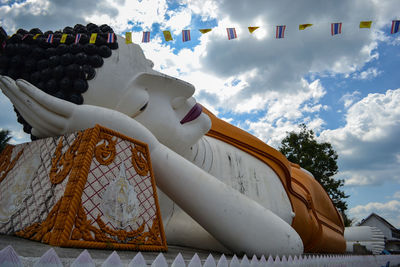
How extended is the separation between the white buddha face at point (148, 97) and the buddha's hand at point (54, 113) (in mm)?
346

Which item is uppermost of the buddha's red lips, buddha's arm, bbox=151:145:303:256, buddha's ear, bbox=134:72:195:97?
buddha's ear, bbox=134:72:195:97

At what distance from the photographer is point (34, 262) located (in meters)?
0.76

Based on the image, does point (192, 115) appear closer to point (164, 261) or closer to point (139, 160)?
point (139, 160)

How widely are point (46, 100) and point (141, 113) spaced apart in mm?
685

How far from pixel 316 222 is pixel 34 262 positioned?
334 cm

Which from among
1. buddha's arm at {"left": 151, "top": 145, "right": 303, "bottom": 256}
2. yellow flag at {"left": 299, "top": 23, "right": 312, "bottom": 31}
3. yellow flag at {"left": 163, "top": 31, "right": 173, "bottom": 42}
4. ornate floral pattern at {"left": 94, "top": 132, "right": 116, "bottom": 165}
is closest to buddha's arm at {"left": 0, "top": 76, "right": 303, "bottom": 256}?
buddha's arm at {"left": 151, "top": 145, "right": 303, "bottom": 256}

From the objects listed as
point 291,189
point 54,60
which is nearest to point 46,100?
point 54,60

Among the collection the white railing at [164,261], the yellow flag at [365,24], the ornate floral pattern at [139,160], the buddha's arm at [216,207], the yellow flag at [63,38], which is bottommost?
the white railing at [164,261]

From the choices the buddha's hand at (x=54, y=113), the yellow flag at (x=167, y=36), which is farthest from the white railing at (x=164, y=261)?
the yellow flag at (x=167, y=36)

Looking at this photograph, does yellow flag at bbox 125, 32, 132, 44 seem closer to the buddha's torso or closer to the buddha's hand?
the buddha's hand

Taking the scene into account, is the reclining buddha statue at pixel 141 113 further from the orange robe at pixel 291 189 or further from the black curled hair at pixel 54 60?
the orange robe at pixel 291 189

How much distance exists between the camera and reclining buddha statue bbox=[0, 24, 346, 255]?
168 cm

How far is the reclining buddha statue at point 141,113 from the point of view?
1683 mm

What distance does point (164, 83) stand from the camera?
88.9 inches
